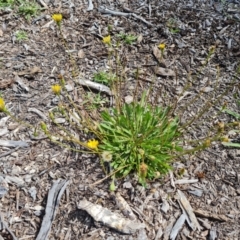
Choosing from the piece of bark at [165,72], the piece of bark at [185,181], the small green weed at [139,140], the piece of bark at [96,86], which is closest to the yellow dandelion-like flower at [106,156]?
the small green weed at [139,140]

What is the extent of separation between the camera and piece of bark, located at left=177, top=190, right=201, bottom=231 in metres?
2.22

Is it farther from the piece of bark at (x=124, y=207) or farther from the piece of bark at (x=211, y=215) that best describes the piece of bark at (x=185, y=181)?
the piece of bark at (x=124, y=207)

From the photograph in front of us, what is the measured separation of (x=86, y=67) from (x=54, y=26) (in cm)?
60

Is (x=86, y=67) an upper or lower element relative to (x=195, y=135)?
upper

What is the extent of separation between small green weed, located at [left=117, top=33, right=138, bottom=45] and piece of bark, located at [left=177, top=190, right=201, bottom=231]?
4.63ft

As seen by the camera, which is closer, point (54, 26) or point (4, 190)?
point (4, 190)

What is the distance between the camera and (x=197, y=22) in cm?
339

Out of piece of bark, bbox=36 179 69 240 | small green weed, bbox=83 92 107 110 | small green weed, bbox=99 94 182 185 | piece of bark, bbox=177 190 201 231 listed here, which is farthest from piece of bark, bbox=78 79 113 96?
piece of bark, bbox=177 190 201 231

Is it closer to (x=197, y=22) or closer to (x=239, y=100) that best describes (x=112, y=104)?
(x=239, y=100)

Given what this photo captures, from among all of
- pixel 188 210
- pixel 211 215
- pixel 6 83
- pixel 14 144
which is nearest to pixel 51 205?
pixel 14 144

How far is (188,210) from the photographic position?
7.46 feet

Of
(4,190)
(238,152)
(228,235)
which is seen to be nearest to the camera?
(228,235)

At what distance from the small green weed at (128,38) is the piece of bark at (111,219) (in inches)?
60.1

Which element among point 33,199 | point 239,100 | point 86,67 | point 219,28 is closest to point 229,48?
point 219,28
